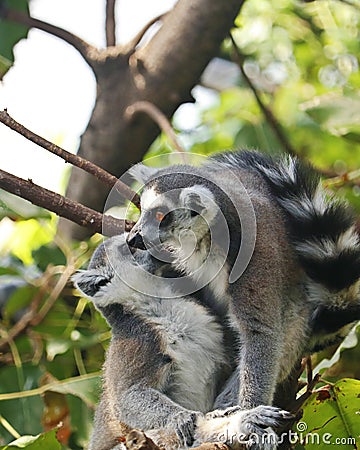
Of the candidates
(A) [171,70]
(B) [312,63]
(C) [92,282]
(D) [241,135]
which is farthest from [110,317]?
(B) [312,63]

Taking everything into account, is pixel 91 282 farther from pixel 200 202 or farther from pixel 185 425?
pixel 185 425

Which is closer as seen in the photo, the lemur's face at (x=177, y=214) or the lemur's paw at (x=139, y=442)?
the lemur's paw at (x=139, y=442)

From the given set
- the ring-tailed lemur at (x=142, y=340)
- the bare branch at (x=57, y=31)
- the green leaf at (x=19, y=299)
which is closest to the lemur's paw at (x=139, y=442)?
the ring-tailed lemur at (x=142, y=340)

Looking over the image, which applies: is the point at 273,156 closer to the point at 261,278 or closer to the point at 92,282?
the point at 261,278

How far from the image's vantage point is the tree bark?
A: 160 inches

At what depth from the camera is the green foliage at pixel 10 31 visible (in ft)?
13.0

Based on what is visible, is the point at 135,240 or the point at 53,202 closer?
the point at 53,202

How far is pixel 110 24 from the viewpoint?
4.50 metres

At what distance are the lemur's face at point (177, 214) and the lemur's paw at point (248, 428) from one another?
0.71m

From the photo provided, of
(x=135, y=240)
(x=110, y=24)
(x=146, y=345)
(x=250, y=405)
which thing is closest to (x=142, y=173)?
(x=135, y=240)

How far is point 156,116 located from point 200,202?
3.64ft

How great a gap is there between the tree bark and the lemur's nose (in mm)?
1552

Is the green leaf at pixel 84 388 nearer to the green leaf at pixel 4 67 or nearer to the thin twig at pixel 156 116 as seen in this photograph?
the thin twig at pixel 156 116

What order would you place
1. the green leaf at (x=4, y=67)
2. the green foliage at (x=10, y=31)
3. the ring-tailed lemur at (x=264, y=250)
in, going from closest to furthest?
the ring-tailed lemur at (x=264, y=250) → the green leaf at (x=4, y=67) → the green foliage at (x=10, y=31)
